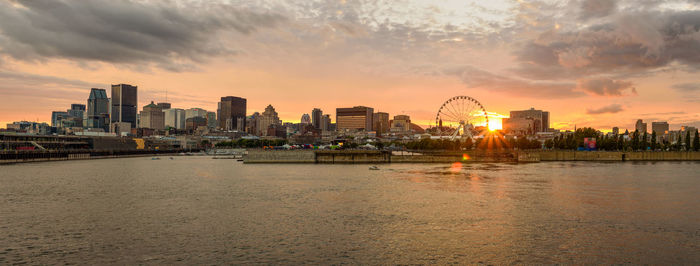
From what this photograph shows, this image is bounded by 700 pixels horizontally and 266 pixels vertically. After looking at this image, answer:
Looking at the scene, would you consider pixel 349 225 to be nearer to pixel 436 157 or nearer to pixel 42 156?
pixel 436 157

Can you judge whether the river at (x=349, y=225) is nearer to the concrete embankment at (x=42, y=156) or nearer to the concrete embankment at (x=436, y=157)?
the concrete embankment at (x=436, y=157)

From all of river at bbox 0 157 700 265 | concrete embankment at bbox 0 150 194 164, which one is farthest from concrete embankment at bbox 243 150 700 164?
river at bbox 0 157 700 265

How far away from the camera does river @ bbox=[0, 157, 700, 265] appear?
97.8 feet

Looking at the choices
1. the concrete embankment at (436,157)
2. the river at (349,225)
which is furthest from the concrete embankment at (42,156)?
the river at (349,225)

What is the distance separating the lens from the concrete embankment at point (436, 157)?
476 feet

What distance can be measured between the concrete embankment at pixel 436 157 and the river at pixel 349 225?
253ft

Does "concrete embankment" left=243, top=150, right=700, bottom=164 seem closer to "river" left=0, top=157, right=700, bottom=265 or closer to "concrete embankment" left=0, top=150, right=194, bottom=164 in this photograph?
"concrete embankment" left=0, top=150, right=194, bottom=164

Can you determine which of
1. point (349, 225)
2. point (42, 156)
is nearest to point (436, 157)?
point (349, 225)

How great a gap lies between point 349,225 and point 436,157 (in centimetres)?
11731

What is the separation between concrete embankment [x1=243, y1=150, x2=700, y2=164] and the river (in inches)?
3037

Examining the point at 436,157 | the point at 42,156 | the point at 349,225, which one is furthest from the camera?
the point at 42,156

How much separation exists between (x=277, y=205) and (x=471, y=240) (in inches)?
959

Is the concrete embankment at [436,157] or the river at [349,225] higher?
the concrete embankment at [436,157]

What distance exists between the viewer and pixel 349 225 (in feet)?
130
